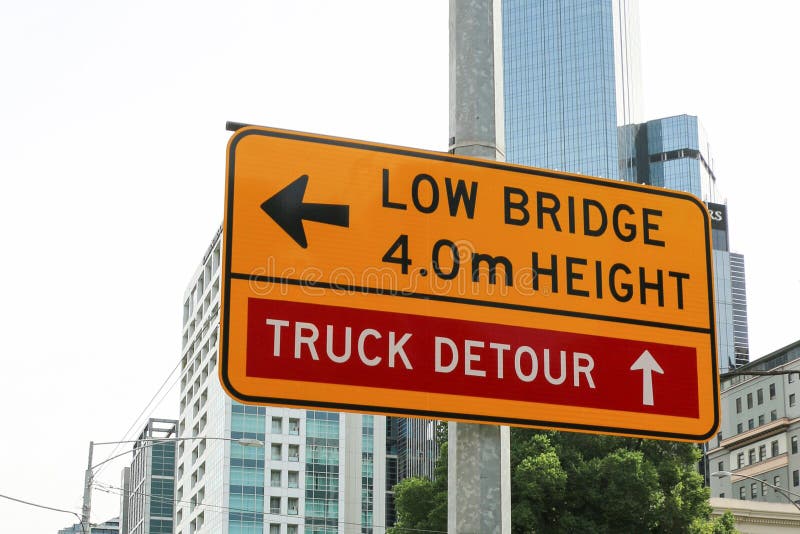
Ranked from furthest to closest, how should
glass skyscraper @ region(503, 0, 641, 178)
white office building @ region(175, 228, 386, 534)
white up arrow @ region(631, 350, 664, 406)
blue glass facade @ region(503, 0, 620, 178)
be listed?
glass skyscraper @ region(503, 0, 641, 178), blue glass facade @ region(503, 0, 620, 178), white office building @ region(175, 228, 386, 534), white up arrow @ region(631, 350, 664, 406)

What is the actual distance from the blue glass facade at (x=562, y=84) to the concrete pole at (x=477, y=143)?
168773 mm

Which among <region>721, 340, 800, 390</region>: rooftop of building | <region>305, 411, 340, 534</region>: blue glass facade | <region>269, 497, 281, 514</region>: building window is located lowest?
<region>269, 497, 281, 514</region>: building window

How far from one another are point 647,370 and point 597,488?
3034cm

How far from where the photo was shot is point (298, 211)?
353 centimetres

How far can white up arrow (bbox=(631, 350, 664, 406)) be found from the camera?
12.3 feet

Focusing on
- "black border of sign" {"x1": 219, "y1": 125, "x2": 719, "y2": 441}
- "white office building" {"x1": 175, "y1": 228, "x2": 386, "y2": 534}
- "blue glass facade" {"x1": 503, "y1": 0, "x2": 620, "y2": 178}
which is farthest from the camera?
"blue glass facade" {"x1": 503, "y1": 0, "x2": 620, "y2": 178}

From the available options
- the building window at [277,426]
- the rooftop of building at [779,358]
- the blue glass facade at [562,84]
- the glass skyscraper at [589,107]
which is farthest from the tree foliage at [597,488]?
the glass skyscraper at [589,107]

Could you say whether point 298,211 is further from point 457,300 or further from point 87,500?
point 87,500

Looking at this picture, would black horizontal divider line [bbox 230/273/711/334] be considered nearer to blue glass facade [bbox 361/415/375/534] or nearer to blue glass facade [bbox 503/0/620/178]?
blue glass facade [bbox 361/415/375/534]

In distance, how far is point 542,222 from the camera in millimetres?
3779

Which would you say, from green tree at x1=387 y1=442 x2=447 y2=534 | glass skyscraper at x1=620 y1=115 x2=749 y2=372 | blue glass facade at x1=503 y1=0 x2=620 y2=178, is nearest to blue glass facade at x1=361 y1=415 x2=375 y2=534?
blue glass facade at x1=503 y1=0 x2=620 y2=178

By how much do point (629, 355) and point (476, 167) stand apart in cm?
70

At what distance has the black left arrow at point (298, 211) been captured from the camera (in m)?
3.50

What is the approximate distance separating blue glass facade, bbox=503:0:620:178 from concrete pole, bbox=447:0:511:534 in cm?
16877
